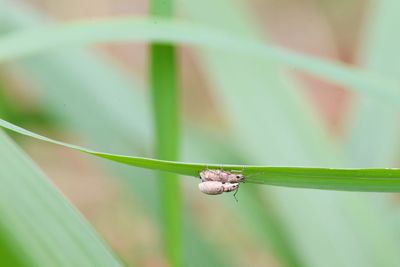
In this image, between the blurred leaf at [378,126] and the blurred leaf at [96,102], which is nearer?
the blurred leaf at [378,126]

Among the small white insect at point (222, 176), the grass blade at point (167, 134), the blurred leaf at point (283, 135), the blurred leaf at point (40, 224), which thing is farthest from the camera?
the blurred leaf at point (283, 135)

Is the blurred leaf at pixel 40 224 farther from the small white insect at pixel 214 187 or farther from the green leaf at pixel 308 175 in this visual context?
the small white insect at pixel 214 187

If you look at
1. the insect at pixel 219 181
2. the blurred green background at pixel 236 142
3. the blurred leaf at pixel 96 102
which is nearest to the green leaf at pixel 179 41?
the blurred green background at pixel 236 142

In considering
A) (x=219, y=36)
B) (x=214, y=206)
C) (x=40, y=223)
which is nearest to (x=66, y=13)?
(x=214, y=206)

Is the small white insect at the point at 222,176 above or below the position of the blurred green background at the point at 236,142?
below

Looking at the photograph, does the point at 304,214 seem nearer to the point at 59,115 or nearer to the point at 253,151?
the point at 253,151

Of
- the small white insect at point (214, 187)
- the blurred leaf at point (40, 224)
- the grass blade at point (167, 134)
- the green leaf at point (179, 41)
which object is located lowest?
the blurred leaf at point (40, 224)

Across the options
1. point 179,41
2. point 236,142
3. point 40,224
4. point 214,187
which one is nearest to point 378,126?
point 236,142
